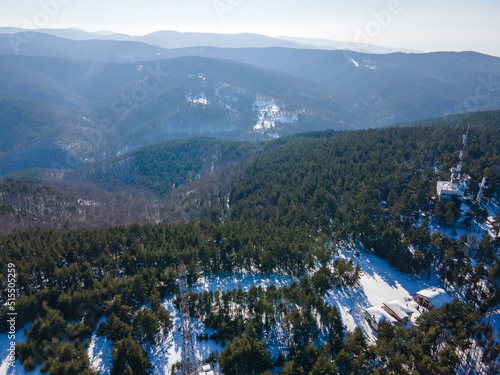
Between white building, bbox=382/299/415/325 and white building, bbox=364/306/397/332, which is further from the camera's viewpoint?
white building, bbox=364/306/397/332

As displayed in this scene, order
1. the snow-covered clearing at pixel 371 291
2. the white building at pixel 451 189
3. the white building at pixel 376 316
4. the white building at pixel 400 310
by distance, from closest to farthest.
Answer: the white building at pixel 400 310, the white building at pixel 376 316, the snow-covered clearing at pixel 371 291, the white building at pixel 451 189

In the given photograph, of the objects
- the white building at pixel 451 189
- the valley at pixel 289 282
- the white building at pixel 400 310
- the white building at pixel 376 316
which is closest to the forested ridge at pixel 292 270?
the valley at pixel 289 282

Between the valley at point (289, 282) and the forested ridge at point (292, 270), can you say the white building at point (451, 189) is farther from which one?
the forested ridge at point (292, 270)

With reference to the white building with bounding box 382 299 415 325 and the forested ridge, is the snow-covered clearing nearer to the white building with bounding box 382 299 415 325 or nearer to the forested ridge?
the forested ridge

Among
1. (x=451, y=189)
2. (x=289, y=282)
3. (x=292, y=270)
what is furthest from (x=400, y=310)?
(x=451, y=189)

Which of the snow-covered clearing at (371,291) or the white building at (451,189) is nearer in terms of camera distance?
the snow-covered clearing at (371,291)

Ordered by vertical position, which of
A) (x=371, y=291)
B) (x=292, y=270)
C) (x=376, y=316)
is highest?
(x=376, y=316)

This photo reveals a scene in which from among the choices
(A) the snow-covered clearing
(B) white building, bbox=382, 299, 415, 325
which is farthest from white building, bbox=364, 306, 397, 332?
(A) the snow-covered clearing

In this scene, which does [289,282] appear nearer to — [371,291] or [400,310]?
[371,291]

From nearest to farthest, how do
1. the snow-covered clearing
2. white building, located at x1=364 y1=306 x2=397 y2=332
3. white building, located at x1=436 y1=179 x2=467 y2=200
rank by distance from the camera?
white building, located at x1=364 y1=306 x2=397 y2=332
the snow-covered clearing
white building, located at x1=436 y1=179 x2=467 y2=200
